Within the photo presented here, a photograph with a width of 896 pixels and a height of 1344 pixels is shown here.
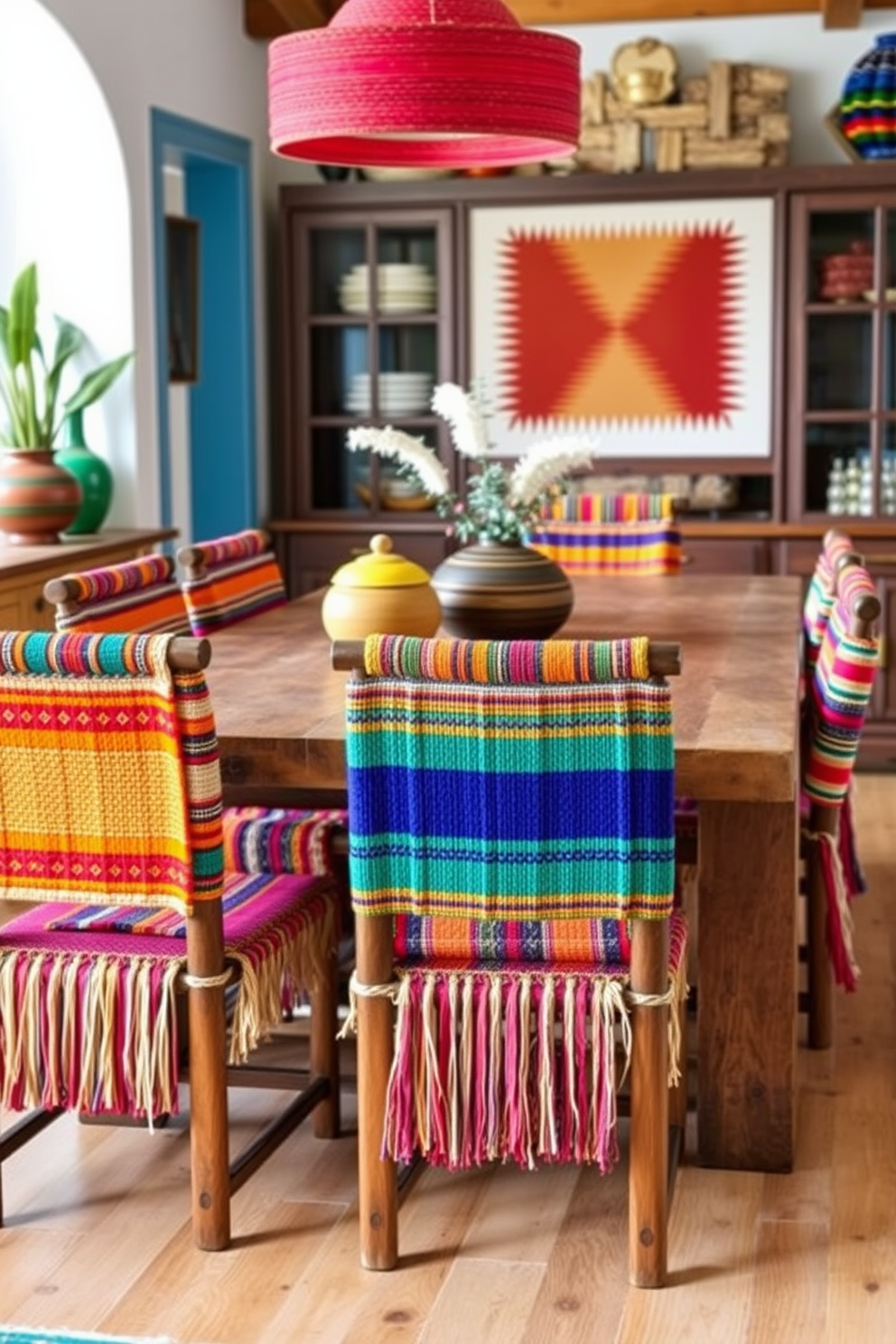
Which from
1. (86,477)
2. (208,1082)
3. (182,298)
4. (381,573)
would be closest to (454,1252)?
(208,1082)

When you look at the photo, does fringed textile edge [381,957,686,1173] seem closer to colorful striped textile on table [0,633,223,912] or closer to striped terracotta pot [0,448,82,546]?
colorful striped textile on table [0,633,223,912]

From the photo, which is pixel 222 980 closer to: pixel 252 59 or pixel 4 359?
pixel 4 359

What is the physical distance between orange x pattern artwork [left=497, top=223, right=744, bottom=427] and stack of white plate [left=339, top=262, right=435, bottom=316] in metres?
0.26

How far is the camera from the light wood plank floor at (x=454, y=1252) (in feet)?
7.76

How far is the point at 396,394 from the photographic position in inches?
244

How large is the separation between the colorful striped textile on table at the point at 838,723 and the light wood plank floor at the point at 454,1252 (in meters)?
0.39

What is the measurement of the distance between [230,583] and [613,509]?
1247 mm

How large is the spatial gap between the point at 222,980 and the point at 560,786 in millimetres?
546

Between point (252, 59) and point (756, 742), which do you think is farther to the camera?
point (252, 59)

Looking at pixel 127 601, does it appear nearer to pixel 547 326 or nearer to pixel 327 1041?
pixel 327 1041

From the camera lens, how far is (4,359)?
16.3 ft

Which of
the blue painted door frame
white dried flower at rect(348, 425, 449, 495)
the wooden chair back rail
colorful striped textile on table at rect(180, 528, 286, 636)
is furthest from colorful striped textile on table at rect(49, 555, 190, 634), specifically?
the blue painted door frame

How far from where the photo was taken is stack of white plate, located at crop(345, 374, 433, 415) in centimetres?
619

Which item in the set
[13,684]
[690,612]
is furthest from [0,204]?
[13,684]
